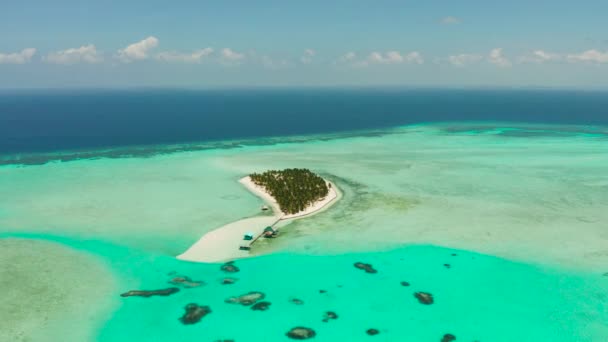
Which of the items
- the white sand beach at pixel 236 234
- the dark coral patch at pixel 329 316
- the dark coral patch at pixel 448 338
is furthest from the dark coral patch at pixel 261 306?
the dark coral patch at pixel 448 338

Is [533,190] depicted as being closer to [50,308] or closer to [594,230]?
[594,230]

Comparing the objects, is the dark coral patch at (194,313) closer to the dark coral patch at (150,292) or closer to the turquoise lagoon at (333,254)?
the turquoise lagoon at (333,254)

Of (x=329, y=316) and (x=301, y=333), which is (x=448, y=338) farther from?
(x=301, y=333)

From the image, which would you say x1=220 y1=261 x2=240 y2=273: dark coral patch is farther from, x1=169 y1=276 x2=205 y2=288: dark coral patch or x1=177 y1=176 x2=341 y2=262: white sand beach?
x1=169 y1=276 x2=205 y2=288: dark coral patch

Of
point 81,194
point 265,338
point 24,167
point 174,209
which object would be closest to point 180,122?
point 24,167

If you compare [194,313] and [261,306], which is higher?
[261,306]

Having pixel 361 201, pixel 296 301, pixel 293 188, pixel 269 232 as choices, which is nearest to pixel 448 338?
pixel 296 301
